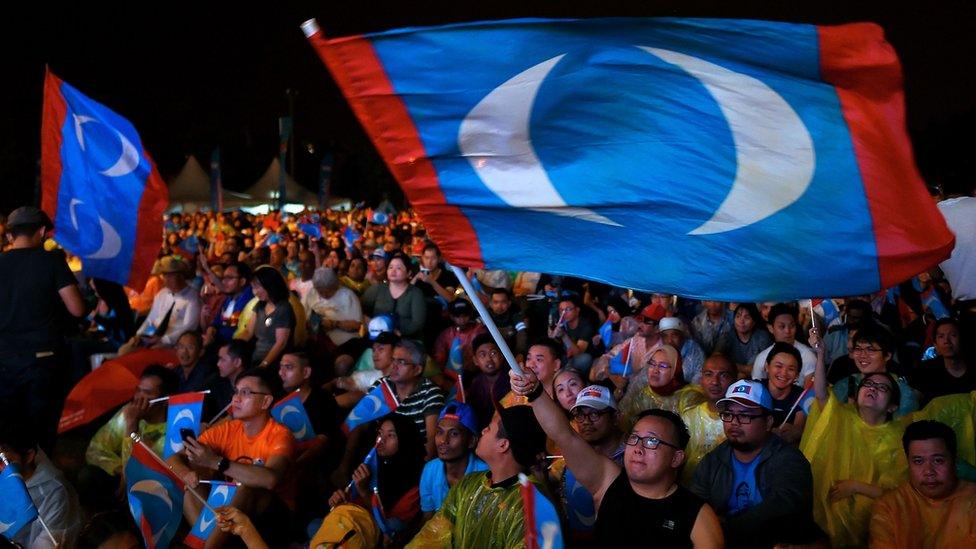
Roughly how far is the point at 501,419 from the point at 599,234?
3.58 ft

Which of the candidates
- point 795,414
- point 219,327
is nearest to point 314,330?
point 219,327

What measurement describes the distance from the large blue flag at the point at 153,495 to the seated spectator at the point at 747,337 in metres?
4.58

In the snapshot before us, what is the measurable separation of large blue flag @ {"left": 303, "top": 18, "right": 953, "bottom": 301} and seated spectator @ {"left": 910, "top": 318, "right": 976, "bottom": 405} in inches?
117

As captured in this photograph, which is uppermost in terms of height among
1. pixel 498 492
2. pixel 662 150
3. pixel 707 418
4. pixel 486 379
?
pixel 662 150

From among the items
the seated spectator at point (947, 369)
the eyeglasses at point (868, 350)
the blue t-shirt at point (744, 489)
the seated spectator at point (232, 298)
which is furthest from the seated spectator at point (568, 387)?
the seated spectator at point (232, 298)

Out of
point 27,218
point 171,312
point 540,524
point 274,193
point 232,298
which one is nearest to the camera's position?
point 540,524

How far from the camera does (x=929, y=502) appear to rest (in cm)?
479

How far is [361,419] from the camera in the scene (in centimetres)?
717

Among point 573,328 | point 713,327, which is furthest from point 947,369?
point 573,328

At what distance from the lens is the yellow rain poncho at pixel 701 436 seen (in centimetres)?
598

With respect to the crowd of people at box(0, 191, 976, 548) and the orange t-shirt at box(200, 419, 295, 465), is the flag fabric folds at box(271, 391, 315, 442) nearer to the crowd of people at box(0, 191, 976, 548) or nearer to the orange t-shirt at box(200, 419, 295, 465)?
the crowd of people at box(0, 191, 976, 548)

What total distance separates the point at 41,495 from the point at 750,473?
3582 mm

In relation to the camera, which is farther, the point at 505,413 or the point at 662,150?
the point at 505,413

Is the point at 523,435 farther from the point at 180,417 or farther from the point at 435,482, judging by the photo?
the point at 180,417
